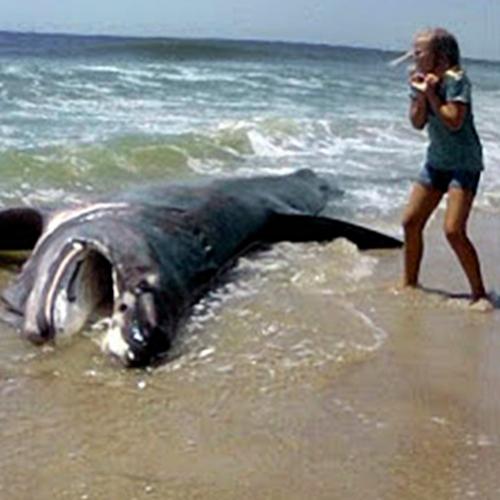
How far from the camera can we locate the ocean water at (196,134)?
11.3m

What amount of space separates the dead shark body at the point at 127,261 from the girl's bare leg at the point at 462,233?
129 centimetres

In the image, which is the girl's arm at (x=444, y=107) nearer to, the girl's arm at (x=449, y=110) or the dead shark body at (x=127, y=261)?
the girl's arm at (x=449, y=110)

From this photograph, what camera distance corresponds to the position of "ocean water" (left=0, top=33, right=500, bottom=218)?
11.3 m

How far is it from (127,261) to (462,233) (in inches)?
84.3

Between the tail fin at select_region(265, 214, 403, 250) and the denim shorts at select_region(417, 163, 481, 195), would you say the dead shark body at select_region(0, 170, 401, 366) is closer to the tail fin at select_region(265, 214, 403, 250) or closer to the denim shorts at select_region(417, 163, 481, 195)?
the tail fin at select_region(265, 214, 403, 250)

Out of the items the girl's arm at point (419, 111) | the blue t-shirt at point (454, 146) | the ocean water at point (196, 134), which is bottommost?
the ocean water at point (196, 134)

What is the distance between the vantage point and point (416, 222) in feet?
23.7

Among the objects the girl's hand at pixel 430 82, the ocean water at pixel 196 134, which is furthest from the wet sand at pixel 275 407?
the ocean water at pixel 196 134

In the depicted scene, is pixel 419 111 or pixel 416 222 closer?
pixel 419 111

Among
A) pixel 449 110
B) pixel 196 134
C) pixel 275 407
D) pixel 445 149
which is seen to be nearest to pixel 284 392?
pixel 275 407

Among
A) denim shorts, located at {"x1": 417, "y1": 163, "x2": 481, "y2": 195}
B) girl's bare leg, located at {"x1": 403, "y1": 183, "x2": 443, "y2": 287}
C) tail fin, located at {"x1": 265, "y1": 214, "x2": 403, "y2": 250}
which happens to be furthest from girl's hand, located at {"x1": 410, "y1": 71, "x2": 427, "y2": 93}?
tail fin, located at {"x1": 265, "y1": 214, "x2": 403, "y2": 250}

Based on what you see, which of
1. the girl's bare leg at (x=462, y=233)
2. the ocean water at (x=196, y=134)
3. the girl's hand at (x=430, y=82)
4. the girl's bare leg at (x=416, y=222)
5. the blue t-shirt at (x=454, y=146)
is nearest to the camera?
the girl's hand at (x=430, y=82)

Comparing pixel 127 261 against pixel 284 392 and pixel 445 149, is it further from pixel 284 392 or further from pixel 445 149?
pixel 445 149

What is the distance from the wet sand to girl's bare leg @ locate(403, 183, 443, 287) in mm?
240
